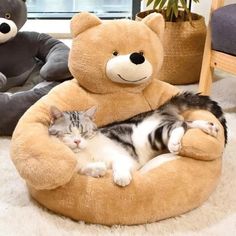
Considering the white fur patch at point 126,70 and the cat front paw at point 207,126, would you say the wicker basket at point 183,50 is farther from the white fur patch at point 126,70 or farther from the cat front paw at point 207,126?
the cat front paw at point 207,126

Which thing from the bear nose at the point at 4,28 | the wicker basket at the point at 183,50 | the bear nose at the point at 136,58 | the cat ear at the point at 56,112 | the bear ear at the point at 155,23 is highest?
the bear ear at the point at 155,23

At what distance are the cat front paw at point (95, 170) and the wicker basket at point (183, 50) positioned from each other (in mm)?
1173

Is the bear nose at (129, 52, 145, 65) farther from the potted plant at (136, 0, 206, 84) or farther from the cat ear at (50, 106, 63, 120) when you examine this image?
the potted plant at (136, 0, 206, 84)

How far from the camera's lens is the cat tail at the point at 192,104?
1432mm

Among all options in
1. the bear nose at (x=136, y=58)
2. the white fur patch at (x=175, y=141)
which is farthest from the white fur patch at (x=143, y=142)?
the bear nose at (x=136, y=58)

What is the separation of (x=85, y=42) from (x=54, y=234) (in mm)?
635

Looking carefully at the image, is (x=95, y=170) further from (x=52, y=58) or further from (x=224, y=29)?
(x=224, y=29)

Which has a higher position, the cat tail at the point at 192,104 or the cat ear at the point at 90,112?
the cat ear at the point at 90,112

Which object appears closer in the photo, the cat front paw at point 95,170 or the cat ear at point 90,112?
the cat front paw at point 95,170

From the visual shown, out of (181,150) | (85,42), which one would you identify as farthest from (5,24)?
(181,150)

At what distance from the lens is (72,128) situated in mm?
1215

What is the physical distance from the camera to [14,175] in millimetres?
1383

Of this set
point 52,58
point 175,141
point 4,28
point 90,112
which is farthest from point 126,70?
point 4,28

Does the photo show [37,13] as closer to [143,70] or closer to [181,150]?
[143,70]
